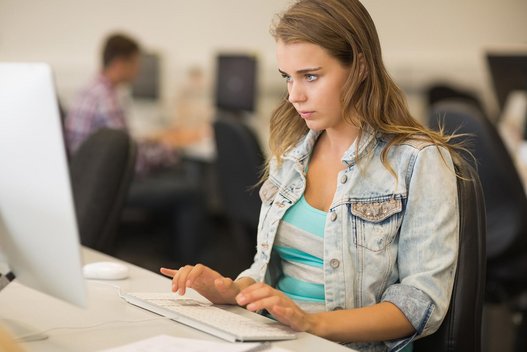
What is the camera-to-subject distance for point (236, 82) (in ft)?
14.6

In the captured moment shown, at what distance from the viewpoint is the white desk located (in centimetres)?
108

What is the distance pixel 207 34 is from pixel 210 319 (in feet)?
13.7

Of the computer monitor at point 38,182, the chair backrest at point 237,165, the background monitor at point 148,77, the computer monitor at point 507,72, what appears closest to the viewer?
the computer monitor at point 38,182

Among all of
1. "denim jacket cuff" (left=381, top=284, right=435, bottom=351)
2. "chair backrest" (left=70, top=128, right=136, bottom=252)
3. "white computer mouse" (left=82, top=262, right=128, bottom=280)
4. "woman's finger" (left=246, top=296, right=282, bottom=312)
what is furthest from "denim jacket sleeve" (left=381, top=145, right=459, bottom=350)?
"chair backrest" (left=70, top=128, right=136, bottom=252)

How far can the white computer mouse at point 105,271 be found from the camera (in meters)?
1.40

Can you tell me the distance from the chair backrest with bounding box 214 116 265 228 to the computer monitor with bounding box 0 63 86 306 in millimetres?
1703

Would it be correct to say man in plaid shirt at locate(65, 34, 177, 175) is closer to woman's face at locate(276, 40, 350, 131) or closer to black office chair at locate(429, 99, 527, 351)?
black office chair at locate(429, 99, 527, 351)

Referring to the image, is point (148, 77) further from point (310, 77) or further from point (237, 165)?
point (310, 77)

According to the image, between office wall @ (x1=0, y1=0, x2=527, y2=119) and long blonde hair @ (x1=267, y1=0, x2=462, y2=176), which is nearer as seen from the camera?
long blonde hair @ (x1=267, y1=0, x2=462, y2=176)

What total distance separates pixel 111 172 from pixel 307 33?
74 cm

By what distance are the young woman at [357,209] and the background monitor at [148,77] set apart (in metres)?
3.62

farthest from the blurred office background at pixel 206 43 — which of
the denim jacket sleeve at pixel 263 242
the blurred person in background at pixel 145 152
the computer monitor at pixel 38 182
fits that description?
the computer monitor at pixel 38 182

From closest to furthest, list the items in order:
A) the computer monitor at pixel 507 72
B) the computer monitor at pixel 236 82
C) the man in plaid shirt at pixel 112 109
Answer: the computer monitor at pixel 507 72, the man in plaid shirt at pixel 112 109, the computer monitor at pixel 236 82

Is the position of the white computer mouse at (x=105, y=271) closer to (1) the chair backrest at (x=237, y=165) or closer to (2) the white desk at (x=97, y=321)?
(2) the white desk at (x=97, y=321)
